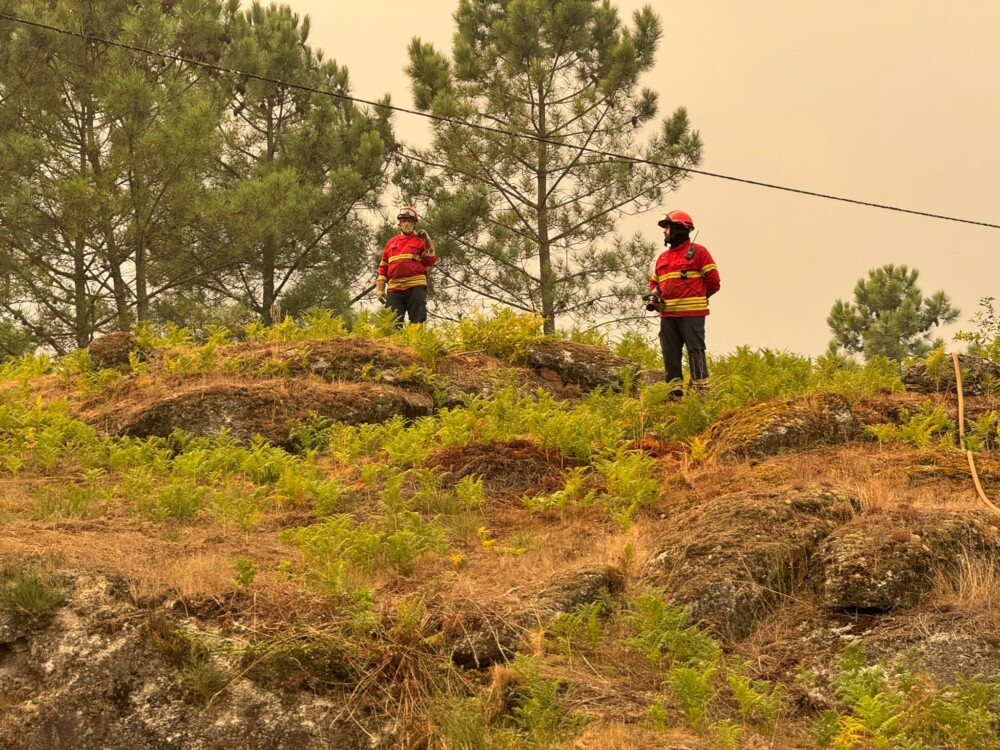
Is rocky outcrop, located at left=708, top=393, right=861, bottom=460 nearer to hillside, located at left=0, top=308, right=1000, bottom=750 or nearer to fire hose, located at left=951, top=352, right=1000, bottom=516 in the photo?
hillside, located at left=0, top=308, right=1000, bottom=750

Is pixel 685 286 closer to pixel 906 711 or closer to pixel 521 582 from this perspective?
pixel 521 582

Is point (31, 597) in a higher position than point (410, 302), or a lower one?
lower

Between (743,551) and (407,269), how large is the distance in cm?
858

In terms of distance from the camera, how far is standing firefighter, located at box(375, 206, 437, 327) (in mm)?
14922

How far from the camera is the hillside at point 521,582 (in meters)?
6.00

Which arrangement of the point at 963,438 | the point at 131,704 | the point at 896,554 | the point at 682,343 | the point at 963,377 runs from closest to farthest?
the point at 131,704, the point at 896,554, the point at 963,438, the point at 963,377, the point at 682,343

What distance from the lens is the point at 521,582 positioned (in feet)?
23.6

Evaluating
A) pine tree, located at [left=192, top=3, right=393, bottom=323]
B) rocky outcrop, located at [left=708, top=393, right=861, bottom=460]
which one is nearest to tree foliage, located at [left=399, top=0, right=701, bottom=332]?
pine tree, located at [left=192, top=3, right=393, bottom=323]

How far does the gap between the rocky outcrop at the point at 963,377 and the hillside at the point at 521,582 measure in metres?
0.27

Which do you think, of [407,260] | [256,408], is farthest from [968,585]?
[407,260]

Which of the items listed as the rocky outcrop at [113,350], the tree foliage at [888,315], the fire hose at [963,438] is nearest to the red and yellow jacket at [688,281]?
the fire hose at [963,438]

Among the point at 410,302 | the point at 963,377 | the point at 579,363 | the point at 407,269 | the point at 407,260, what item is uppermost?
the point at 407,260

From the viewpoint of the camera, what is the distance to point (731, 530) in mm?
7336

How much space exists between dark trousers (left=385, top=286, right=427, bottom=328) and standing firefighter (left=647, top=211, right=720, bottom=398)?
3897 millimetres
